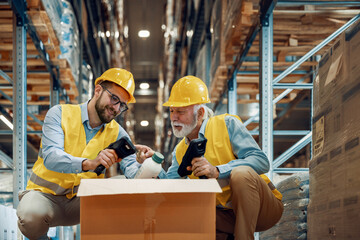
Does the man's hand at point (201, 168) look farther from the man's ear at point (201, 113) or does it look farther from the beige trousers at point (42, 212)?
the beige trousers at point (42, 212)

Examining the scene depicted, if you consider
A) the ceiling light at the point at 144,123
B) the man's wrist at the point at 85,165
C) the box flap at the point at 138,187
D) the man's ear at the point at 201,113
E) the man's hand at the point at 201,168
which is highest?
the ceiling light at the point at 144,123

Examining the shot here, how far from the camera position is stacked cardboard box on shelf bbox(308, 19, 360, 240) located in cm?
228

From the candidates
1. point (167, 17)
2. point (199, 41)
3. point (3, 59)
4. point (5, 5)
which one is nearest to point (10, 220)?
point (5, 5)

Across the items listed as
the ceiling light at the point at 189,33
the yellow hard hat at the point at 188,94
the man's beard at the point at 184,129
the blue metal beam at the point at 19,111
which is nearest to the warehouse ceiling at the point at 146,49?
the ceiling light at the point at 189,33

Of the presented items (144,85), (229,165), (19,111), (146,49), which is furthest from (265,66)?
(144,85)

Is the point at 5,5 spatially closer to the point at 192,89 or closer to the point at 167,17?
the point at 192,89

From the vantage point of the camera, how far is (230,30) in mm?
6449

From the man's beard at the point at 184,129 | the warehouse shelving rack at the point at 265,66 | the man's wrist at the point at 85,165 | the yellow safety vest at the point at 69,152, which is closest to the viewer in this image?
the man's wrist at the point at 85,165

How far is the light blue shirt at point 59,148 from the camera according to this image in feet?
10.7

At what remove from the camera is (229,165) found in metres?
3.00

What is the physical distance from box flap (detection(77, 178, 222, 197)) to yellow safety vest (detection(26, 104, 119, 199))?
1.35 metres

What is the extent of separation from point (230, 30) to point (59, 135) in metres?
3.57

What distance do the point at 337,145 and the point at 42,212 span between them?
1989 mm

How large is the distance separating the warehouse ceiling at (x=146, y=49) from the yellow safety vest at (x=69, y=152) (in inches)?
448
